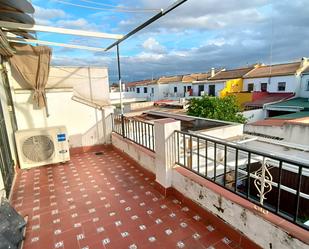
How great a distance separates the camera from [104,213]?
263 centimetres

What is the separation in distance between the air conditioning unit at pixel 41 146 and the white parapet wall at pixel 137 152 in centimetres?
127

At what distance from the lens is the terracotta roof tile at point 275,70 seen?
17320mm

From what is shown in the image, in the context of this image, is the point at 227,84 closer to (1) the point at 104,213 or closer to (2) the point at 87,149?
(2) the point at 87,149

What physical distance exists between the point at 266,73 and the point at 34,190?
21668 mm

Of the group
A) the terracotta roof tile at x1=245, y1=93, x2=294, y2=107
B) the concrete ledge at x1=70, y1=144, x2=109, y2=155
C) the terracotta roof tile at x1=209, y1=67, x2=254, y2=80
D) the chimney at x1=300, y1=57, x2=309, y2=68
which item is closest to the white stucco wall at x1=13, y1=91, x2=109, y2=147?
the concrete ledge at x1=70, y1=144, x2=109, y2=155

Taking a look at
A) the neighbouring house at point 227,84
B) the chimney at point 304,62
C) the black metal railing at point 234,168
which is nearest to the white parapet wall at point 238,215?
the black metal railing at point 234,168

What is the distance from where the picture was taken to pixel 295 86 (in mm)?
16594

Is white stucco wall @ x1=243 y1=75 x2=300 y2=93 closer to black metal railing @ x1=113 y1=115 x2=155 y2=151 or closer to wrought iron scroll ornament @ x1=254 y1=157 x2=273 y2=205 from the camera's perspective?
black metal railing @ x1=113 y1=115 x2=155 y2=151

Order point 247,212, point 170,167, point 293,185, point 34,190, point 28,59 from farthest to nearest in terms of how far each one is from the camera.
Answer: point 293,185 → point 28,59 → point 34,190 → point 170,167 → point 247,212

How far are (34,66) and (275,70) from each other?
68.6 ft

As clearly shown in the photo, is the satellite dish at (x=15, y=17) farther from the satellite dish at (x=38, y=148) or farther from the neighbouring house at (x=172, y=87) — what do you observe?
the neighbouring house at (x=172, y=87)

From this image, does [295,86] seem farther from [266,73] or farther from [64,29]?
[64,29]

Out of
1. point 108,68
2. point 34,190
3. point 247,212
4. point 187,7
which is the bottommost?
point 34,190

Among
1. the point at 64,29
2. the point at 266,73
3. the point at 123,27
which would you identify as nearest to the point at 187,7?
the point at 123,27
